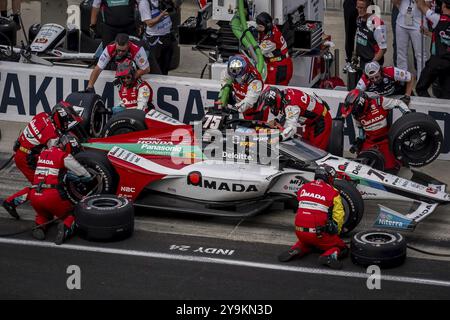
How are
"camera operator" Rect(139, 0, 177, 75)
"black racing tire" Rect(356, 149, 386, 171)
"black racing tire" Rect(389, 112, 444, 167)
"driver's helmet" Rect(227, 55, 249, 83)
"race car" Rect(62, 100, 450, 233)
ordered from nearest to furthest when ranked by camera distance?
1. "race car" Rect(62, 100, 450, 233)
2. "black racing tire" Rect(389, 112, 444, 167)
3. "black racing tire" Rect(356, 149, 386, 171)
4. "driver's helmet" Rect(227, 55, 249, 83)
5. "camera operator" Rect(139, 0, 177, 75)

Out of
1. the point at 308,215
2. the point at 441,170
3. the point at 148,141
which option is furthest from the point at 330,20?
the point at 308,215

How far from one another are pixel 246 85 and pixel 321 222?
3.54 m

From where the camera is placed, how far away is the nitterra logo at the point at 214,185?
47.2ft

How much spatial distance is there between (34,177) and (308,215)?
3.33 meters

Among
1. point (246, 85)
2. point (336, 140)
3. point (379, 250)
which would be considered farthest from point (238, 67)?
point (379, 250)

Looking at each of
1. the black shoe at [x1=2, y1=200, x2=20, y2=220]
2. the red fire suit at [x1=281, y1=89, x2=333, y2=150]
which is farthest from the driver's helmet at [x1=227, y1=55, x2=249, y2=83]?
the black shoe at [x1=2, y1=200, x2=20, y2=220]

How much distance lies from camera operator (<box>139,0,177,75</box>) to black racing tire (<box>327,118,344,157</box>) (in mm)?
3807

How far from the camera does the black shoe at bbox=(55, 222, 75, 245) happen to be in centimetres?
1376

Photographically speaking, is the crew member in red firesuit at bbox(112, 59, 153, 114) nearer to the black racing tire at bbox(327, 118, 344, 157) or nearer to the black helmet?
the black helmet

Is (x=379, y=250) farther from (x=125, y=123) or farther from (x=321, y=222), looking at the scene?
(x=125, y=123)

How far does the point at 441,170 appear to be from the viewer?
16375 mm

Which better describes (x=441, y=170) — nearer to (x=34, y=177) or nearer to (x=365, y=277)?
(x=365, y=277)

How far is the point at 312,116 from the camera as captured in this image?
15.6 meters

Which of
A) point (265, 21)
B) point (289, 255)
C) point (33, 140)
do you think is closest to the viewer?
point (289, 255)
